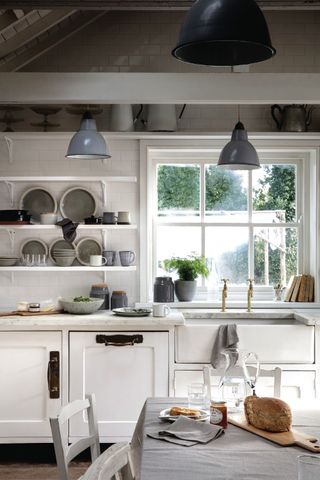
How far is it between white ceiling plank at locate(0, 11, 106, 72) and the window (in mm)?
1362

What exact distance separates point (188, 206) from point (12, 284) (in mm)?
1702

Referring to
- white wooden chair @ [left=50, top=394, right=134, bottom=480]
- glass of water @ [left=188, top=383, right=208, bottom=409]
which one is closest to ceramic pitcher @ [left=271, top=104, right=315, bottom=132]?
glass of water @ [left=188, top=383, right=208, bottom=409]

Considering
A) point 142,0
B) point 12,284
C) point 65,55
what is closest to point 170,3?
point 142,0

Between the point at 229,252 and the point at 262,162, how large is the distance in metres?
0.86

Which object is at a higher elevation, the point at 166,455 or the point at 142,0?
the point at 142,0

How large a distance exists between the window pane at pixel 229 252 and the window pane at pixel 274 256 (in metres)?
0.11

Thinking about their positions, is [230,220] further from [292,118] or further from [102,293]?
[102,293]

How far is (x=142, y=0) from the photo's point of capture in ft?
15.6

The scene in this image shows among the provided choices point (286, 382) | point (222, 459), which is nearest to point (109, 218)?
point (286, 382)

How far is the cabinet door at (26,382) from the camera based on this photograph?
5340 millimetres

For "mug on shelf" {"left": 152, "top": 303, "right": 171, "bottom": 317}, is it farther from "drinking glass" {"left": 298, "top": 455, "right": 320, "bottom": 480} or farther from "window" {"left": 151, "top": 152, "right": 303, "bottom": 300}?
"drinking glass" {"left": 298, "top": 455, "right": 320, "bottom": 480}

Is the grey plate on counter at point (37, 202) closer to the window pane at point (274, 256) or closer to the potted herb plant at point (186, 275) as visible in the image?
the potted herb plant at point (186, 275)

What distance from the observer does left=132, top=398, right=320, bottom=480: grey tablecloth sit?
2350 millimetres

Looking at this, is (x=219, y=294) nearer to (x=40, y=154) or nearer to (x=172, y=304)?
(x=172, y=304)
